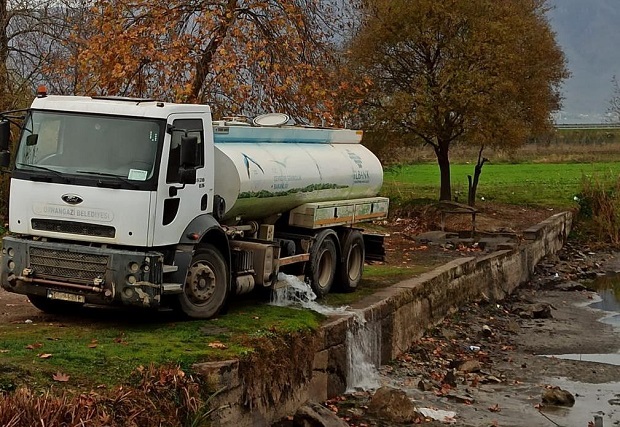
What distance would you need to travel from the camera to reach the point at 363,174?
1706 cm

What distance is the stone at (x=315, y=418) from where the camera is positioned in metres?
11.5

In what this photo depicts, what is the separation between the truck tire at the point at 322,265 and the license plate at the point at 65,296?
192 inches

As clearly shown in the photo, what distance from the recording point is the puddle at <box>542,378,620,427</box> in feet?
45.8

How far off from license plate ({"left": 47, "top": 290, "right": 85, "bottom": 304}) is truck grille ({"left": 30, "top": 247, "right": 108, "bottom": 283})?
0.18m

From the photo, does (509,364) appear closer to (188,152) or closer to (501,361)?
(501,361)

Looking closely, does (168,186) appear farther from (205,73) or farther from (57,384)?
(205,73)

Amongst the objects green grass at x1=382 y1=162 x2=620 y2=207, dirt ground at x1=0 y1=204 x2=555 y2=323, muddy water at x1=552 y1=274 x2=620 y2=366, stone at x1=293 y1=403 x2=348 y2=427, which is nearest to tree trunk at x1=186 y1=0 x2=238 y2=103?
dirt ground at x1=0 y1=204 x2=555 y2=323

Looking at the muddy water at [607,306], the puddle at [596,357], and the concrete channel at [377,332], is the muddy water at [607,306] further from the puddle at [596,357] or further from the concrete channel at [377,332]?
the concrete channel at [377,332]

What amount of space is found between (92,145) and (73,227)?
100 cm

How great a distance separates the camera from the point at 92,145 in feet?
38.1

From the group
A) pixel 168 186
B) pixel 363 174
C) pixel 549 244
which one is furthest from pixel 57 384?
pixel 549 244

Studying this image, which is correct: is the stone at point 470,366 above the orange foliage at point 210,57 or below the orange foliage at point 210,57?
below

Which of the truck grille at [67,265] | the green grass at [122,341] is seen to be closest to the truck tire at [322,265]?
the green grass at [122,341]

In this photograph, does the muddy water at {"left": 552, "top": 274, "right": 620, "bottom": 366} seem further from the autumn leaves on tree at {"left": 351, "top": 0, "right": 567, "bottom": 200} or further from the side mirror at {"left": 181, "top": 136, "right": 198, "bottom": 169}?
the side mirror at {"left": 181, "top": 136, "right": 198, "bottom": 169}
